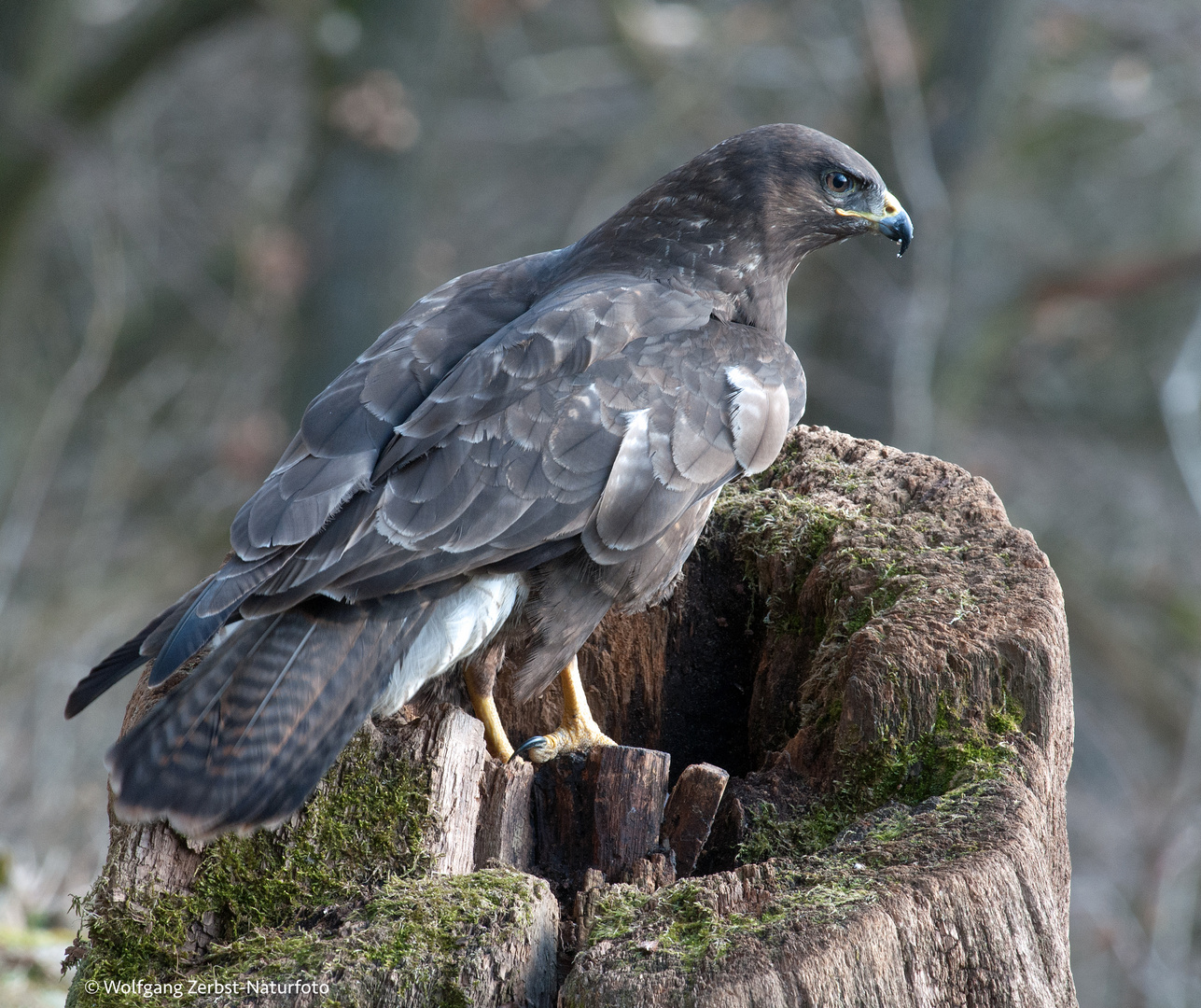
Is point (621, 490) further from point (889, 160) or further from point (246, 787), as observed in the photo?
point (889, 160)

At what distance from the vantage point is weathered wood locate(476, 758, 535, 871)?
2832 mm

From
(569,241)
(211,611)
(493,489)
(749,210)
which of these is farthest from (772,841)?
(569,241)

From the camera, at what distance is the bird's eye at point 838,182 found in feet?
12.8

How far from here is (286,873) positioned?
256 centimetres

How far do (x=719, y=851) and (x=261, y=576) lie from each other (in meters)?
1.26

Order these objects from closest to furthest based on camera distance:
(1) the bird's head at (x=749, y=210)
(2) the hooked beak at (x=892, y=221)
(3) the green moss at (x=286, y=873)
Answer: (3) the green moss at (x=286, y=873)
(1) the bird's head at (x=749, y=210)
(2) the hooked beak at (x=892, y=221)

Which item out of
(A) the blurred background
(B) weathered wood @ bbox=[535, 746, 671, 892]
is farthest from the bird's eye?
(A) the blurred background

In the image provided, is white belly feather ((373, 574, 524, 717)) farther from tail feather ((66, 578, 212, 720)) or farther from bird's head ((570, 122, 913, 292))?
bird's head ((570, 122, 913, 292))

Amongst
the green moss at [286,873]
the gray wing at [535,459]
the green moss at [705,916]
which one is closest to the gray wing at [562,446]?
the gray wing at [535,459]

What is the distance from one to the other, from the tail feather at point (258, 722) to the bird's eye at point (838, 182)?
2097 millimetres

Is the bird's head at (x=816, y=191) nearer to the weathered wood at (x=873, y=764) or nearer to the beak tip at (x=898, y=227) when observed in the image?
the beak tip at (x=898, y=227)

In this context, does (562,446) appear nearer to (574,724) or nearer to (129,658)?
(574,724)

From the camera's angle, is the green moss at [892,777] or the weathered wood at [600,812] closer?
the green moss at [892,777]

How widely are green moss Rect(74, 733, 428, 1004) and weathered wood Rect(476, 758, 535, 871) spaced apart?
0.68ft
